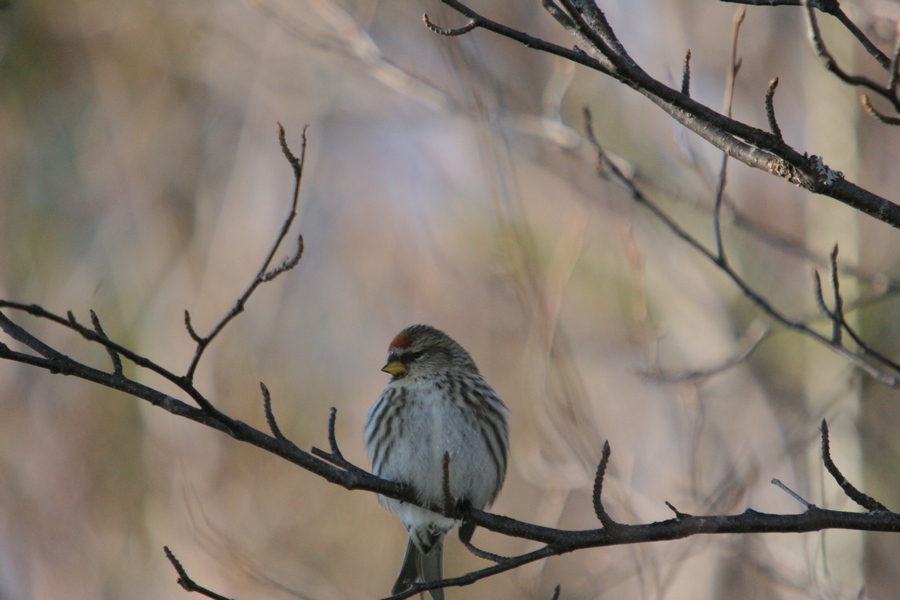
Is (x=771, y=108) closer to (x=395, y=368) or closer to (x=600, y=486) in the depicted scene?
(x=600, y=486)

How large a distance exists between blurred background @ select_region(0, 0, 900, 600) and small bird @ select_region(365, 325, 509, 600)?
0.91 meters

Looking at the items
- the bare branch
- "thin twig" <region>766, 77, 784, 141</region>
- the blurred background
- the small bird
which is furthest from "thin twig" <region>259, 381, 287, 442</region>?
the blurred background

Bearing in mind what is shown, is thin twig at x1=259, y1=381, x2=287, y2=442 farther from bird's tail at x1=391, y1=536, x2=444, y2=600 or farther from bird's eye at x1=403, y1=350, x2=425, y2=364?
bird's tail at x1=391, y1=536, x2=444, y2=600

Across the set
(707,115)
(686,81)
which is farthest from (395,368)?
(707,115)

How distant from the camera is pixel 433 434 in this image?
3.59 metres

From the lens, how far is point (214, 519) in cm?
703

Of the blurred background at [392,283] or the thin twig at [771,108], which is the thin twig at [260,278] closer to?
the thin twig at [771,108]

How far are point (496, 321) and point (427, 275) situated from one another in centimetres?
92

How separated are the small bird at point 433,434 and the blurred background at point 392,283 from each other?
0.91 m

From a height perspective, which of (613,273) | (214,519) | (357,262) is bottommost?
(214,519)

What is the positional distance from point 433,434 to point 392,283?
6096mm

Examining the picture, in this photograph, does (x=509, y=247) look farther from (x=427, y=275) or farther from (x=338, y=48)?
(x=427, y=275)

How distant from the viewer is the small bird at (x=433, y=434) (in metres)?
3.54

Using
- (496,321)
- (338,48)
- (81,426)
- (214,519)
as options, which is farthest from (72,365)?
(496,321)
